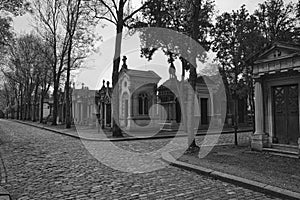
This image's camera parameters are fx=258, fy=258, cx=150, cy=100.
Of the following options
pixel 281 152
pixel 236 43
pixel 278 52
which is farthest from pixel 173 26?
pixel 281 152

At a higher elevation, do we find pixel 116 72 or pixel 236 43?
pixel 236 43

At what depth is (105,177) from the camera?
21.5 feet

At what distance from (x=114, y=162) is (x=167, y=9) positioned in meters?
14.0

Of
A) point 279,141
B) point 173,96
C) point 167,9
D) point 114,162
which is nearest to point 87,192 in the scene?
point 114,162

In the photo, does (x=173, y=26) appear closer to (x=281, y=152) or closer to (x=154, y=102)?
(x=154, y=102)

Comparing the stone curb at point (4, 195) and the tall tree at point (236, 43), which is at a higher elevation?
the tall tree at point (236, 43)

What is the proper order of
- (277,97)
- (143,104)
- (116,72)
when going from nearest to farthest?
(277,97)
(116,72)
(143,104)

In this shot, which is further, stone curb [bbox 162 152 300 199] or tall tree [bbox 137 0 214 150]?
Result: tall tree [bbox 137 0 214 150]

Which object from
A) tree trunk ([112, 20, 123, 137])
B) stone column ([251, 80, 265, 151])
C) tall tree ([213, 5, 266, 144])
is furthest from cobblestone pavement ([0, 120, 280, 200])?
tall tree ([213, 5, 266, 144])

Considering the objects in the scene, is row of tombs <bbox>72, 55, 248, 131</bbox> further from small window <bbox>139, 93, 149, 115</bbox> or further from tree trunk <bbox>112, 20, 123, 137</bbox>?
tree trunk <bbox>112, 20, 123, 137</bbox>

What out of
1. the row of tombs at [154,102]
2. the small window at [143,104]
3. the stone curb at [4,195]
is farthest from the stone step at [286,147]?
the small window at [143,104]

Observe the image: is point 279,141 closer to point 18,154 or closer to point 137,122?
point 18,154

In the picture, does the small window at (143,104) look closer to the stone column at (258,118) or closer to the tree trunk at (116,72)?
the tree trunk at (116,72)

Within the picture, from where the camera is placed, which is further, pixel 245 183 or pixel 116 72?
pixel 116 72
